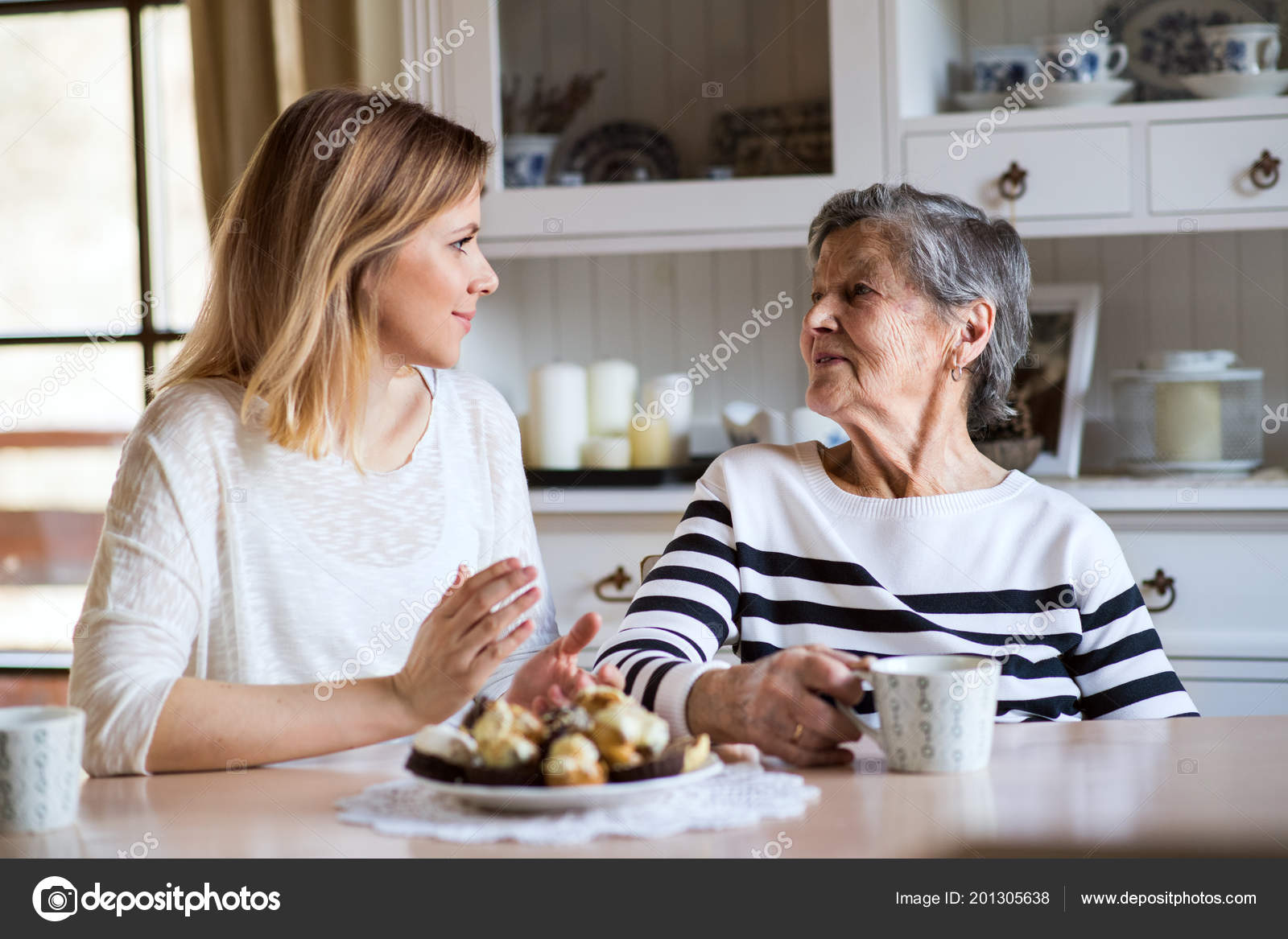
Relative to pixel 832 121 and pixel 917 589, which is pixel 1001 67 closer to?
pixel 832 121

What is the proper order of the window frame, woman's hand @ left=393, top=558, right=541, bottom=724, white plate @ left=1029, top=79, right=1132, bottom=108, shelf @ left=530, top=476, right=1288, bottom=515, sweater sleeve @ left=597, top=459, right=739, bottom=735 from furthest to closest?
the window frame < white plate @ left=1029, top=79, right=1132, bottom=108 < shelf @ left=530, top=476, right=1288, bottom=515 < sweater sleeve @ left=597, top=459, right=739, bottom=735 < woman's hand @ left=393, top=558, right=541, bottom=724

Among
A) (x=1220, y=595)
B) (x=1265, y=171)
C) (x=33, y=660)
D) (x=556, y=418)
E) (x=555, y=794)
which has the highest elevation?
(x=1265, y=171)

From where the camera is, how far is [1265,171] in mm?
2135

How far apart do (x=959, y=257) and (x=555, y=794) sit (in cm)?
95

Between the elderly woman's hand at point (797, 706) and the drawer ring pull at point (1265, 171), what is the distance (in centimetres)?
150

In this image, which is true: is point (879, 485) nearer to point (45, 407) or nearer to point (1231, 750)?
point (1231, 750)

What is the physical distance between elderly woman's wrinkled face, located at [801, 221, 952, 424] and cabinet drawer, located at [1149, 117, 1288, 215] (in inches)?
34.1

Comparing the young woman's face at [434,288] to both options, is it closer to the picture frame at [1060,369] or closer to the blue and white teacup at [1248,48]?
the picture frame at [1060,369]

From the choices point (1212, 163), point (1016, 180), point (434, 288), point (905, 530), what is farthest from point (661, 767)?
point (1212, 163)

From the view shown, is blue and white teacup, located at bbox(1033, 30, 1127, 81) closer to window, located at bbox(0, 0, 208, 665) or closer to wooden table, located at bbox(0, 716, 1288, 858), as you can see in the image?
wooden table, located at bbox(0, 716, 1288, 858)

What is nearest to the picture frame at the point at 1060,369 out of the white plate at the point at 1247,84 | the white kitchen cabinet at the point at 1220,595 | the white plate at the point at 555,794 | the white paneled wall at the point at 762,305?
the white paneled wall at the point at 762,305

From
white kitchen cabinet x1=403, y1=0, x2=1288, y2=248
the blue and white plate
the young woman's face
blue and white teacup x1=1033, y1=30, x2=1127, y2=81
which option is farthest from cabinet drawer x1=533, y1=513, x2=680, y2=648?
the blue and white plate

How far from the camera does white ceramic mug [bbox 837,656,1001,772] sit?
→ 97cm

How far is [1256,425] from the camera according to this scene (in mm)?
2326
